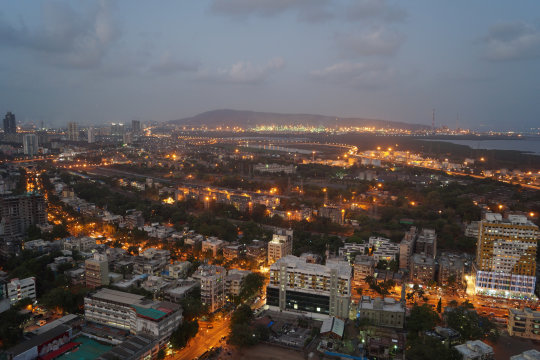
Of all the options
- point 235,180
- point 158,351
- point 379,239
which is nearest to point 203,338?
point 158,351

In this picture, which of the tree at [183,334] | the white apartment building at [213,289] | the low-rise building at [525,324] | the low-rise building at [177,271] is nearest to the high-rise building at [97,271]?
the low-rise building at [177,271]

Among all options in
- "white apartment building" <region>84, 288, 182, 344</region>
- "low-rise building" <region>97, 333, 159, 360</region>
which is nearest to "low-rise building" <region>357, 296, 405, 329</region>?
"white apartment building" <region>84, 288, 182, 344</region>

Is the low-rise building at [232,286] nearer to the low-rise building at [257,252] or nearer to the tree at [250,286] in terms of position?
the tree at [250,286]

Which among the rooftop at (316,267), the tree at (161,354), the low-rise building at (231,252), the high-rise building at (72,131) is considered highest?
the high-rise building at (72,131)

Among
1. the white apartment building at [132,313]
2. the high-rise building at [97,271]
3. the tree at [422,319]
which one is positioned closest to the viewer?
the white apartment building at [132,313]

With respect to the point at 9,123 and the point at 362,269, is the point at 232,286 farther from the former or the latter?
the point at 9,123

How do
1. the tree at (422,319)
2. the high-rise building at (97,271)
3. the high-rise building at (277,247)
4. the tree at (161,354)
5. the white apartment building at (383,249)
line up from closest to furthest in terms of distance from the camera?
the tree at (161,354) → the tree at (422,319) → the high-rise building at (97,271) → the high-rise building at (277,247) → the white apartment building at (383,249)

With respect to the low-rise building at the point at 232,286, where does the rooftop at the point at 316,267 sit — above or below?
above

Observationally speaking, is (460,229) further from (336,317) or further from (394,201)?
(336,317)
